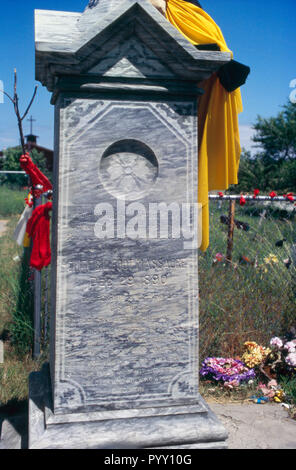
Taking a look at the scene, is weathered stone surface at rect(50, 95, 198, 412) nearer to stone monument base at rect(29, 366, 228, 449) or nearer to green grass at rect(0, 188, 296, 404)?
stone monument base at rect(29, 366, 228, 449)

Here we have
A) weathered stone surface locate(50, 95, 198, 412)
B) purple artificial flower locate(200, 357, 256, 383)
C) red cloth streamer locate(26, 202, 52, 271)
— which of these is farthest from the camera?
purple artificial flower locate(200, 357, 256, 383)

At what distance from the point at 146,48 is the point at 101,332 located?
1.51m

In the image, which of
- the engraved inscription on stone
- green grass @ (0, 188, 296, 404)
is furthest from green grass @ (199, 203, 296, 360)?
the engraved inscription on stone

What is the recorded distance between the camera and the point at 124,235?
2.54m

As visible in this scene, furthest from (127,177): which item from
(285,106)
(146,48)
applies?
(285,106)

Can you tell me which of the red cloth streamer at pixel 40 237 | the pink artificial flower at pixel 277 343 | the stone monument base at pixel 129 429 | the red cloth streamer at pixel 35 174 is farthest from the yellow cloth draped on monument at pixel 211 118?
the pink artificial flower at pixel 277 343

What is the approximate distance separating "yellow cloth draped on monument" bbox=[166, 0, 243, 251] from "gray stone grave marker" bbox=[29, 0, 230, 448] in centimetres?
30

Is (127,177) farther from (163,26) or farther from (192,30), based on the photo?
(192,30)

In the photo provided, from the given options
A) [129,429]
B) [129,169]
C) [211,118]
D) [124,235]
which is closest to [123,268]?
[124,235]

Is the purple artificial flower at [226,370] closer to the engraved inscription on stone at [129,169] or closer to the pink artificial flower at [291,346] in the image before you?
the pink artificial flower at [291,346]

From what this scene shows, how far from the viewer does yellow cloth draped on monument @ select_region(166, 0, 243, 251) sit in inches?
111

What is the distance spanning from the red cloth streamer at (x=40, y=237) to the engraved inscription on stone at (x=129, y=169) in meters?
1.30

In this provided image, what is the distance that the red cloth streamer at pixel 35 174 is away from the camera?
364 cm

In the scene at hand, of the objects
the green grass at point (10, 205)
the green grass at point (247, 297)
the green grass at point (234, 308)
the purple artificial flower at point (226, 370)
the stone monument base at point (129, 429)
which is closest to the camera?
the stone monument base at point (129, 429)
